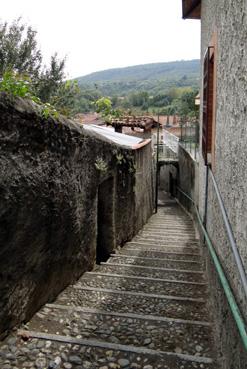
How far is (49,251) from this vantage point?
362 centimetres

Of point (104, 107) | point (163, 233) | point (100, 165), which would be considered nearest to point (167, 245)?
point (163, 233)

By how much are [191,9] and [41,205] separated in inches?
231

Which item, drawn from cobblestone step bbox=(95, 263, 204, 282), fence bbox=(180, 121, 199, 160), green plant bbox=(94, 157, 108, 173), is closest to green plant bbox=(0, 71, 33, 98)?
green plant bbox=(94, 157, 108, 173)

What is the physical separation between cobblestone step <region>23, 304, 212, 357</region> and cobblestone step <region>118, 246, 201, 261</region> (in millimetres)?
3126

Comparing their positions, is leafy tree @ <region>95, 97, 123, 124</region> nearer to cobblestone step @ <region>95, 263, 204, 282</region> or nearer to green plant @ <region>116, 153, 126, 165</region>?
green plant @ <region>116, 153, 126, 165</region>

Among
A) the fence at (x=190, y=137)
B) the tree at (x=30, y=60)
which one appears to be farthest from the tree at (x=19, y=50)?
the fence at (x=190, y=137)

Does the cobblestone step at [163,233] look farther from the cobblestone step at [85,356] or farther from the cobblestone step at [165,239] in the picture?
the cobblestone step at [85,356]

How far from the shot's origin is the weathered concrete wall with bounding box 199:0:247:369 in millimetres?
2367

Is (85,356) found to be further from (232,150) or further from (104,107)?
(104,107)

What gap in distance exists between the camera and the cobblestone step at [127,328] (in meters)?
3.23

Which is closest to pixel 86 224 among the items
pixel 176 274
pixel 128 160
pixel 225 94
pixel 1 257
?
pixel 176 274

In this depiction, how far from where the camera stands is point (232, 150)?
9.48 feet

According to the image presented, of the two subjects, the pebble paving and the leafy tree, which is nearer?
the pebble paving

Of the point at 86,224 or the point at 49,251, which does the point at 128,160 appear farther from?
the point at 49,251
